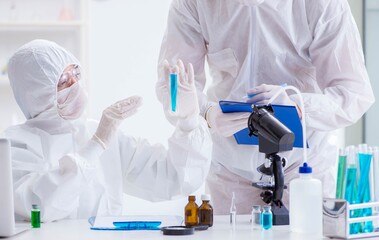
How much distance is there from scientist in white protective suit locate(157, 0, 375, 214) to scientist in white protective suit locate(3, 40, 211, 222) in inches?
6.1

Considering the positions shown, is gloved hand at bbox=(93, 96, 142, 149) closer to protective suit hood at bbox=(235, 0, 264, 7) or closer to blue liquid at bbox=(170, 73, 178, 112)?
blue liquid at bbox=(170, 73, 178, 112)

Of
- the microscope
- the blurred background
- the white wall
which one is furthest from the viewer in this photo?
the white wall

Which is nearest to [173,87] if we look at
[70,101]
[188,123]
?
[188,123]

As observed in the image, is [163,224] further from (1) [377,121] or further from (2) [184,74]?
(1) [377,121]

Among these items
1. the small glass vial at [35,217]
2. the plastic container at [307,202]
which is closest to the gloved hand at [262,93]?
the plastic container at [307,202]

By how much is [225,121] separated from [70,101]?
1.67ft

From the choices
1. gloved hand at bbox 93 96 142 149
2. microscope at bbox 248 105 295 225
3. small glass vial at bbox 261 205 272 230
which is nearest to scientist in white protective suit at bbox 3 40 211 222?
gloved hand at bbox 93 96 142 149

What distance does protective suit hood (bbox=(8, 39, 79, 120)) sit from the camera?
7.62ft

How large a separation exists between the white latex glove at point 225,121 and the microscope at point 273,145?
0.20m

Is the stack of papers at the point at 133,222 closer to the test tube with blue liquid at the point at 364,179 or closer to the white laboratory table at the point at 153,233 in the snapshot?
the white laboratory table at the point at 153,233

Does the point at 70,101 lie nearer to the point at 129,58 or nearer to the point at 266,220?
the point at 266,220

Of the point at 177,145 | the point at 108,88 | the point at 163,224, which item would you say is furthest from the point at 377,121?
the point at 163,224

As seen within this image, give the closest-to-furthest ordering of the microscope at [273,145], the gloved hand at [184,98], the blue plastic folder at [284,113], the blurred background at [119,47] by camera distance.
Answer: the microscope at [273,145] < the blue plastic folder at [284,113] < the gloved hand at [184,98] < the blurred background at [119,47]

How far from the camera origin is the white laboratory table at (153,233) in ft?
5.95
